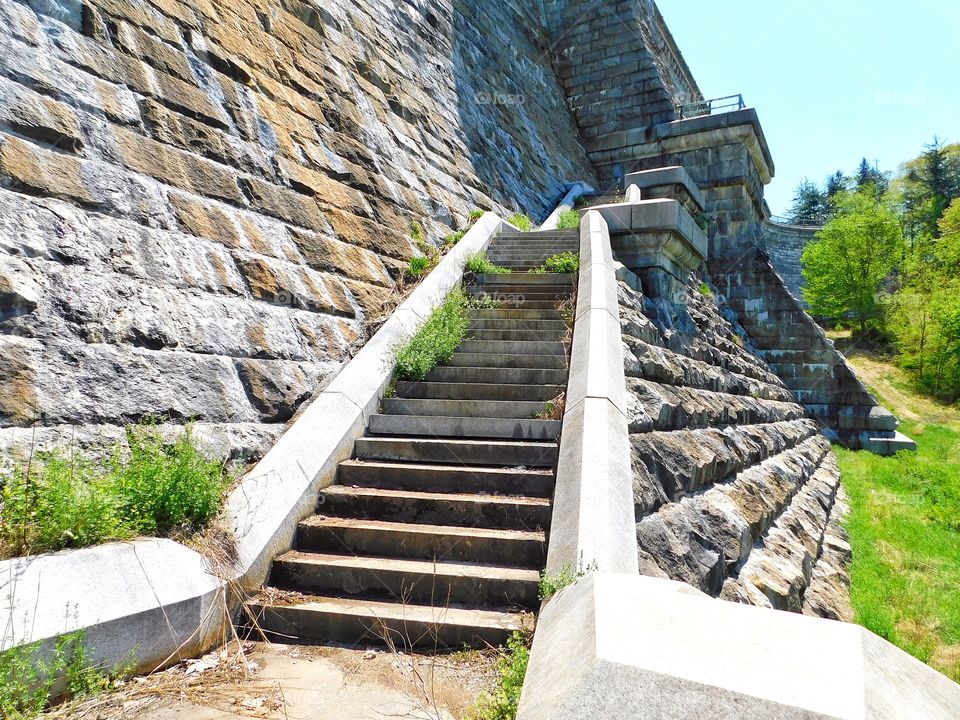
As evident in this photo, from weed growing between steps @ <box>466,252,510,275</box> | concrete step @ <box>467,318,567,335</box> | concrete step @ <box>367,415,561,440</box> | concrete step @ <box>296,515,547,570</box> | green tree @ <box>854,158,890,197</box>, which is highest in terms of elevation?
green tree @ <box>854,158,890,197</box>

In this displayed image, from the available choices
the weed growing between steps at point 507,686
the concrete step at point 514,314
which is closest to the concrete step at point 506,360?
the concrete step at point 514,314

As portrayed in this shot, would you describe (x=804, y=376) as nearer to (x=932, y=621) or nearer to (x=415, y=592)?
(x=932, y=621)

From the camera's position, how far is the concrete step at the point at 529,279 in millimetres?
7730

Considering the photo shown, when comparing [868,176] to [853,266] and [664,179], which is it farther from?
[664,179]

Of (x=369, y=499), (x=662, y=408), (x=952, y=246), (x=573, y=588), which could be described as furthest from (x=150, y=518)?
(x=952, y=246)

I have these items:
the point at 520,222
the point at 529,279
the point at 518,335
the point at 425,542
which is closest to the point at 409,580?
the point at 425,542

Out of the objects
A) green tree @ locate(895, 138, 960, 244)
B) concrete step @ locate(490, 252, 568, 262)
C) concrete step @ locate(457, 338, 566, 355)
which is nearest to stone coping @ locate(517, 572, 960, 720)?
concrete step @ locate(457, 338, 566, 355)

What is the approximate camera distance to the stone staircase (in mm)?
3342

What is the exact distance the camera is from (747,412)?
8820 mm

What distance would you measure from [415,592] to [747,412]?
6.96 metres

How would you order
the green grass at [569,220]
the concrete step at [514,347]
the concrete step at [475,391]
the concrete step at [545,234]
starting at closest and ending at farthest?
the concrete step at [475,391]
the concrete step at [514,347]
the concrete step at [545,234]
the green grass at [569,220]

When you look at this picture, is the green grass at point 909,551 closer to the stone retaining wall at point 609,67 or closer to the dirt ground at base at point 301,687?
the dirt ground at base at point 301,687

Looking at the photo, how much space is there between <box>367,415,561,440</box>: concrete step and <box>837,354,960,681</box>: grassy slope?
349cm

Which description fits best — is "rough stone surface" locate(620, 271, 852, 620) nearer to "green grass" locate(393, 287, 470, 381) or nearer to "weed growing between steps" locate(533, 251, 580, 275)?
"weed growing between steps" locate(533, 251, 580, 275)
